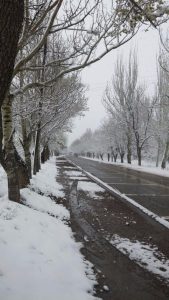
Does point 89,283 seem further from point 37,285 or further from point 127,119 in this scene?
point 127,119

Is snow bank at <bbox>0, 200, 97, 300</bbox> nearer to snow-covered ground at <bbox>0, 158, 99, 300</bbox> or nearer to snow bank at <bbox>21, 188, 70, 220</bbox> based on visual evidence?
snow-covered ground at <bbox>0, 158, 99, 300</bbox>

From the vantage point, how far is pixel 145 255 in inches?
236

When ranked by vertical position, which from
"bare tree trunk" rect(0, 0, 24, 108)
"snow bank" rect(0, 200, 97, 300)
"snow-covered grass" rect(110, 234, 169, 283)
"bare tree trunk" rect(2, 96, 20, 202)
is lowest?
"snow-covered grass" rect(110, 234, 169, 283)

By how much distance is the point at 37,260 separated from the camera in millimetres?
5105

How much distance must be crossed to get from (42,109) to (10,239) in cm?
884

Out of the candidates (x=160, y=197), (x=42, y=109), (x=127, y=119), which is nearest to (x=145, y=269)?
(x=160, y=197)

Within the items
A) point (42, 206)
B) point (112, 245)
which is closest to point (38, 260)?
point (112, 245)

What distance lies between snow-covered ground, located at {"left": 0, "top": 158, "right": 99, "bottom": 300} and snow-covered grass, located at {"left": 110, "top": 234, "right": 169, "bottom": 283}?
0.86 m

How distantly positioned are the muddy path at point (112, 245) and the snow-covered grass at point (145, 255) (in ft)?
0.16

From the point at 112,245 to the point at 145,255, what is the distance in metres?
0.81

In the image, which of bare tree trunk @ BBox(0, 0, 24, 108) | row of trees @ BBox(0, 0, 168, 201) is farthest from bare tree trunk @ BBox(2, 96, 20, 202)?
bare tree trunk @ BBox(0, 0, 24, 108)

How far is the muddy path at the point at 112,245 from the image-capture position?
460 cm

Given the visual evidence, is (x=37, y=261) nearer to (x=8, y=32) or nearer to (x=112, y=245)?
(x=112, y=245)

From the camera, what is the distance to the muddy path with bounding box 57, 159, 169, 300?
181 inches
